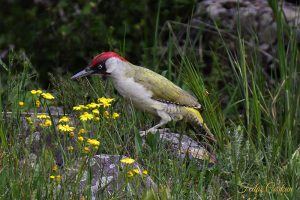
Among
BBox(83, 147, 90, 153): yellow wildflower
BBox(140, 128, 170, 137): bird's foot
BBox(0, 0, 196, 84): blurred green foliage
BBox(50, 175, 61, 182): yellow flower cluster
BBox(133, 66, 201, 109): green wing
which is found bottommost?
BBox(0, 0, 196, 84): blurred green foliage

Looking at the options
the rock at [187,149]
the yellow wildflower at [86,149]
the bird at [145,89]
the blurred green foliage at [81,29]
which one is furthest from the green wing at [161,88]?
the blurred green foliage at [81,29]

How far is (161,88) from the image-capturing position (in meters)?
6.83

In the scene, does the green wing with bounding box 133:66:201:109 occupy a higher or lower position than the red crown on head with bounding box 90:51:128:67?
lower

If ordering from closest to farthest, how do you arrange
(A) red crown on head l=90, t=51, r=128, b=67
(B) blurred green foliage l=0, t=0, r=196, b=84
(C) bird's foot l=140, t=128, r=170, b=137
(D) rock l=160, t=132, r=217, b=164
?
(D) rock l=160, t=132, r=217, b=164 < (C) bird's foot l=140, t=128, r=170, b=137 < (A) red crown on head l=90, t=51, r=128, b=67 < (B) blurred green foliage l=0, t=0, r=196, b=84

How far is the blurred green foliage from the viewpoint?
9320 millimetres

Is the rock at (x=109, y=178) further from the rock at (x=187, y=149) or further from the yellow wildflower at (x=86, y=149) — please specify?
the rock at (x=187, y=149)

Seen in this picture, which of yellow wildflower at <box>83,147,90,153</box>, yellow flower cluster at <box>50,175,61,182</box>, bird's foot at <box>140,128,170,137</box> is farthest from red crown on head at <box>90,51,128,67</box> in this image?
yellow flower cluster at <box>50,175,61,182</box>

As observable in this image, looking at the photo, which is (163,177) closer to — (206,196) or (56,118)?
(206,196)

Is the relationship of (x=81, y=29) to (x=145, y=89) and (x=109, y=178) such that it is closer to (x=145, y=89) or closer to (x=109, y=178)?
(x=145, y=89)

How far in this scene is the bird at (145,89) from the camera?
6738mm

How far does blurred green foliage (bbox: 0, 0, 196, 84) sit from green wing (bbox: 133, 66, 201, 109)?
2.04 m

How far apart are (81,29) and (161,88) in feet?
9.64

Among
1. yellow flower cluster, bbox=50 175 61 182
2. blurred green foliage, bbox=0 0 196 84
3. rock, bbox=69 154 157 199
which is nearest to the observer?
yellow flower cluster, bbox=50 175 61 182

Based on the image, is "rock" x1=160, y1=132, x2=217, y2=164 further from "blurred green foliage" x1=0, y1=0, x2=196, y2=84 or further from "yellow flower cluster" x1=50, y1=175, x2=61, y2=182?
"blurred green foliage" x1=0, y1=0, x2=196, y2=84
